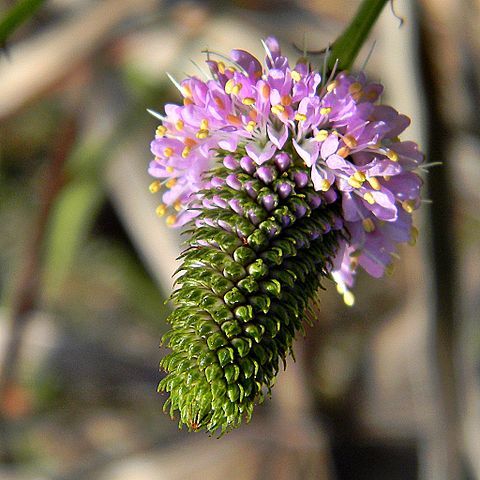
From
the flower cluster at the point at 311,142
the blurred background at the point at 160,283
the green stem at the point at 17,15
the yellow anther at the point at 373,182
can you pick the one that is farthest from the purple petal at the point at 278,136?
the blurred background at the point at 160,283

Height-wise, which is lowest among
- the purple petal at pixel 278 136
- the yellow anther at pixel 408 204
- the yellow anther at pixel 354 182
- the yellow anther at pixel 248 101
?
the yellow anther at pixel 408 204

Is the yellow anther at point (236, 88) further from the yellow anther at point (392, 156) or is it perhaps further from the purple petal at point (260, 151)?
the yellow anther at point (392, 156)

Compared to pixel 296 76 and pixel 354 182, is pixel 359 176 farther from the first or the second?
pixel 296 76

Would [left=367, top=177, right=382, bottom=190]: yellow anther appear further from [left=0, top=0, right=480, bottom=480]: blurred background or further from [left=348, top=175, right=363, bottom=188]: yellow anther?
[left=0, top=0, right=480, bottom=480]: blurred background

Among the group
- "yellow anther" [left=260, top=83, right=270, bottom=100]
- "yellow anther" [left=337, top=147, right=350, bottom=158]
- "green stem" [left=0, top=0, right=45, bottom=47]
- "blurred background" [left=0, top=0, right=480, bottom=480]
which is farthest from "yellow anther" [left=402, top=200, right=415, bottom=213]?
"blurred background" [left=0, top=0, right=480, bottom=480]

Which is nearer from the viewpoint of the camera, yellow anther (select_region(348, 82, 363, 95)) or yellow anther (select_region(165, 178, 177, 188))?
yellow anther (select_region(348, 82, 363, 95))
